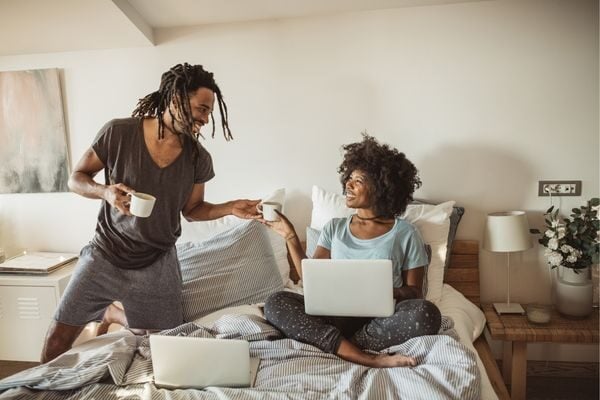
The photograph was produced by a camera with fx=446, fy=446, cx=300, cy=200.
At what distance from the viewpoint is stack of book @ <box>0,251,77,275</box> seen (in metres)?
2.25

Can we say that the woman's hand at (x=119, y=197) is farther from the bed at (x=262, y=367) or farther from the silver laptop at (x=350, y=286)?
the silver laptop at (x=350, y=286)

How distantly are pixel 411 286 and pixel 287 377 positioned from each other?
2.04ft

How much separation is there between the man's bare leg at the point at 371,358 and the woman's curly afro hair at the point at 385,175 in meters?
0.59

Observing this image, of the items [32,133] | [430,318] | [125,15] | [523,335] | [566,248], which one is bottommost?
[523,335]

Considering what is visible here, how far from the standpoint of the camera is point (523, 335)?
6.10ft

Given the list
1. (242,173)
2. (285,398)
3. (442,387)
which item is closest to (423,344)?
(442,387)

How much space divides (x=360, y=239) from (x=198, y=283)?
0.74 meters

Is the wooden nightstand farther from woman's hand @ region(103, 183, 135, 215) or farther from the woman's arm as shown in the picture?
woman's hand @ region(103, 183, 135, 215)

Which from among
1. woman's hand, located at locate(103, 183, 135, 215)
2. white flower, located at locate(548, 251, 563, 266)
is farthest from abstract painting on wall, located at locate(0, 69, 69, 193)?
white flower, located at locate(548, 251, 563, 266)

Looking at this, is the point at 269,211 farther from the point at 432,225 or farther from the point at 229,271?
the point at 432,225

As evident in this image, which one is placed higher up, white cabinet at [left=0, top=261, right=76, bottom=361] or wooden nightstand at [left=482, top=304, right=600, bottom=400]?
white cabinet at [left=0, top=261, right=76, bottom=361]

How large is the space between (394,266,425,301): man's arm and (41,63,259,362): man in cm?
89

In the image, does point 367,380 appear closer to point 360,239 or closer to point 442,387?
point 442,387

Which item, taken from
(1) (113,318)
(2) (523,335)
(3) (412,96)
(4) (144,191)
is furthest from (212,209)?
(2) (523,335)
